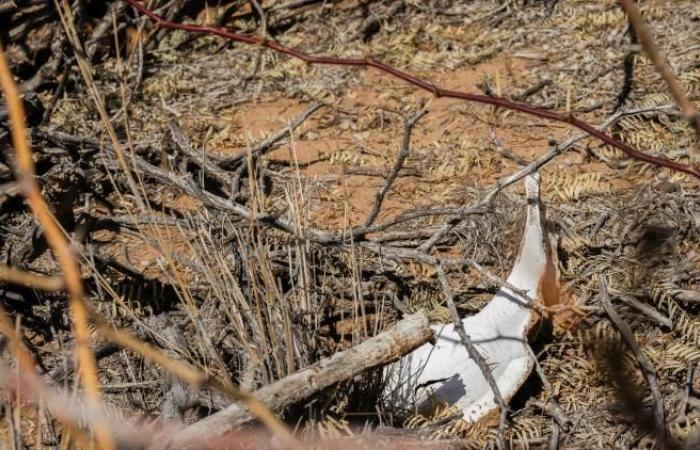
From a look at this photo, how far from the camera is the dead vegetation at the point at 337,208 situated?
224 centimetres

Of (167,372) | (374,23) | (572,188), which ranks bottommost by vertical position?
(167,372)

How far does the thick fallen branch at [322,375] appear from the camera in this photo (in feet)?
6.23

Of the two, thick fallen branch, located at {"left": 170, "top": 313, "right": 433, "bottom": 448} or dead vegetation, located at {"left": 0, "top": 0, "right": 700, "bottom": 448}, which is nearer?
thick fallen branch, located at {"left": 170, "top": 313, "right": 433, "bottom": 448}

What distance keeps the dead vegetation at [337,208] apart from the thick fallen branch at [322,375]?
3 centimetres

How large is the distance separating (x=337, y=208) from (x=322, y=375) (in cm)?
133

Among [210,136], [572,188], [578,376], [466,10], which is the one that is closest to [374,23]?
[466,10]

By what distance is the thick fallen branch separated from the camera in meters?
1.90

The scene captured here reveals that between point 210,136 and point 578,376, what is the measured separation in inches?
75.2

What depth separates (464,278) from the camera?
2.85 m

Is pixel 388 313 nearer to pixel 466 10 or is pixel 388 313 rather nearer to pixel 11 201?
pixel 11 201

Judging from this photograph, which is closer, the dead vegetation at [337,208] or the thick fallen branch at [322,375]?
the thick fallen branch at [322,375]

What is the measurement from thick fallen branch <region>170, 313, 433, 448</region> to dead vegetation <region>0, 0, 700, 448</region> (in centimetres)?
3

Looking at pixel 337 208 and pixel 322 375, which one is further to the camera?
pixel 337 208

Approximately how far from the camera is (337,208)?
3.30 meters
